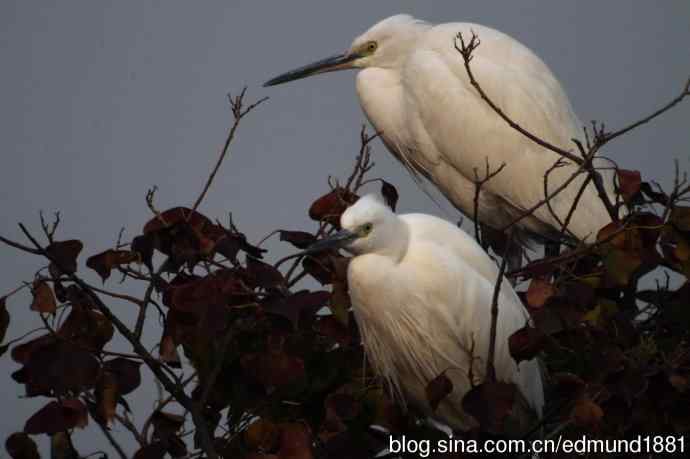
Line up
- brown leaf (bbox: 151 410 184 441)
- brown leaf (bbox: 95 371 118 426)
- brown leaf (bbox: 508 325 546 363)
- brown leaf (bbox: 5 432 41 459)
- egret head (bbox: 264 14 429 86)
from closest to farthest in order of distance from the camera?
brown leaf (bbox: 508 325 546 363) < brown leaf (bbox: 95 371 118 426) < brown leaf (bbox: 5 432 41 459) < brown leaf (bbox: 151 410 184 441) < egret head (bbox: 264 14 429 86)

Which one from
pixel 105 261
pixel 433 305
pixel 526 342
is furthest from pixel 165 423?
pixel 526 342

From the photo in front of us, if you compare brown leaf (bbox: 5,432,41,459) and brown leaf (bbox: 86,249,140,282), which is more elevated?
brown leaf (bbox: 86,249,140,282)

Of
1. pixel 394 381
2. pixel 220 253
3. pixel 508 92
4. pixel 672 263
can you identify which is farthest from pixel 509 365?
pixel 508 92

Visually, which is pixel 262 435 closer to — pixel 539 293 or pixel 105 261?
pixel 105 261

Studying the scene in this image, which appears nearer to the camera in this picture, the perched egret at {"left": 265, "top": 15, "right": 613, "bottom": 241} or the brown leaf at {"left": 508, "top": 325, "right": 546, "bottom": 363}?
the brown leaf at {"left": 508, "top": 325, "right": 546, "bottom": 363}

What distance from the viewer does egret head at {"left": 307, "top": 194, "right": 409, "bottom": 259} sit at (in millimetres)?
2680

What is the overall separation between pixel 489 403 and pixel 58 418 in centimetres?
84

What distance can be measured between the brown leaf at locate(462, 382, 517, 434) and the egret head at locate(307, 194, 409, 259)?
19.5 inches

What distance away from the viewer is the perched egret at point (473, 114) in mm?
4082

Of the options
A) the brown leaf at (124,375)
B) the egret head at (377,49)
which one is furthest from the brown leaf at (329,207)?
the egret head at (377,49)

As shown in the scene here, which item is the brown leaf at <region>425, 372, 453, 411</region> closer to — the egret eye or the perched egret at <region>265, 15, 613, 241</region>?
the egret eye

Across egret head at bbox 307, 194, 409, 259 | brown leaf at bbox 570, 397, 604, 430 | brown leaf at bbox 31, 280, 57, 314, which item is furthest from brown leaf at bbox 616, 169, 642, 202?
brown leaf at bbox 31, 280, 57, 314

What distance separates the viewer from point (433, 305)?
9.81 feet

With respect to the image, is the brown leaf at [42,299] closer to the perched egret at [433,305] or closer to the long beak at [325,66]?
the perched egret at [433,305]
